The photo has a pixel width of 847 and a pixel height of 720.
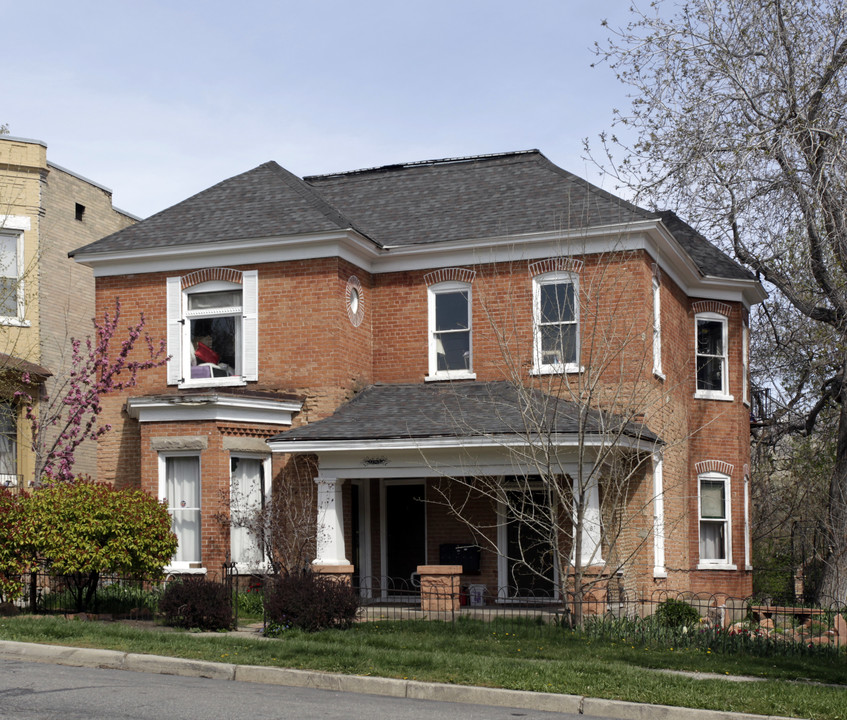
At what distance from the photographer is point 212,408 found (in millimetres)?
19812

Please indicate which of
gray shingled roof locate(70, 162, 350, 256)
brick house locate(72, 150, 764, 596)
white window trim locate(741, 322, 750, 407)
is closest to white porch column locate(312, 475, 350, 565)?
brick house locate(72, 150, 764, 596)

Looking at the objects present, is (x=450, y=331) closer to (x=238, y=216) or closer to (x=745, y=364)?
(x=238, y=216)

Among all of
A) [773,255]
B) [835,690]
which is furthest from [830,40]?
[835,690]

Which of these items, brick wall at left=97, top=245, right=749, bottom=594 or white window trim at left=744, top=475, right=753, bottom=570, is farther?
white window trim at left=744, top=475, right=753, bottom=570

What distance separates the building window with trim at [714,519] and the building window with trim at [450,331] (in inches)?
259

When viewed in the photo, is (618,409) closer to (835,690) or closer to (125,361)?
(835,690)

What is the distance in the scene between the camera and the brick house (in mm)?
19516

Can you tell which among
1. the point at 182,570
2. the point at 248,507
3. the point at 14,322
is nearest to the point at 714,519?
the point at 248,507

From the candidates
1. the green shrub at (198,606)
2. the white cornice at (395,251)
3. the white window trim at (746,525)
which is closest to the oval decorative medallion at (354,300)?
the white cornice at (395,251)

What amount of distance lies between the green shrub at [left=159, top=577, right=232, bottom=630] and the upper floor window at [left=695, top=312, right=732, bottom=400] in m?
13.2

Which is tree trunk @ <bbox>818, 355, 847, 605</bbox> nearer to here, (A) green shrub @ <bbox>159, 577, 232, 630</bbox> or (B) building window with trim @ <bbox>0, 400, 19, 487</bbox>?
(A) green shrub @ <bbox>159, 577, 232, 630</bbox>

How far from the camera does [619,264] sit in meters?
20.3

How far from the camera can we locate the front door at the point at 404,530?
2181 cm

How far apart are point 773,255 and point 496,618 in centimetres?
1317
